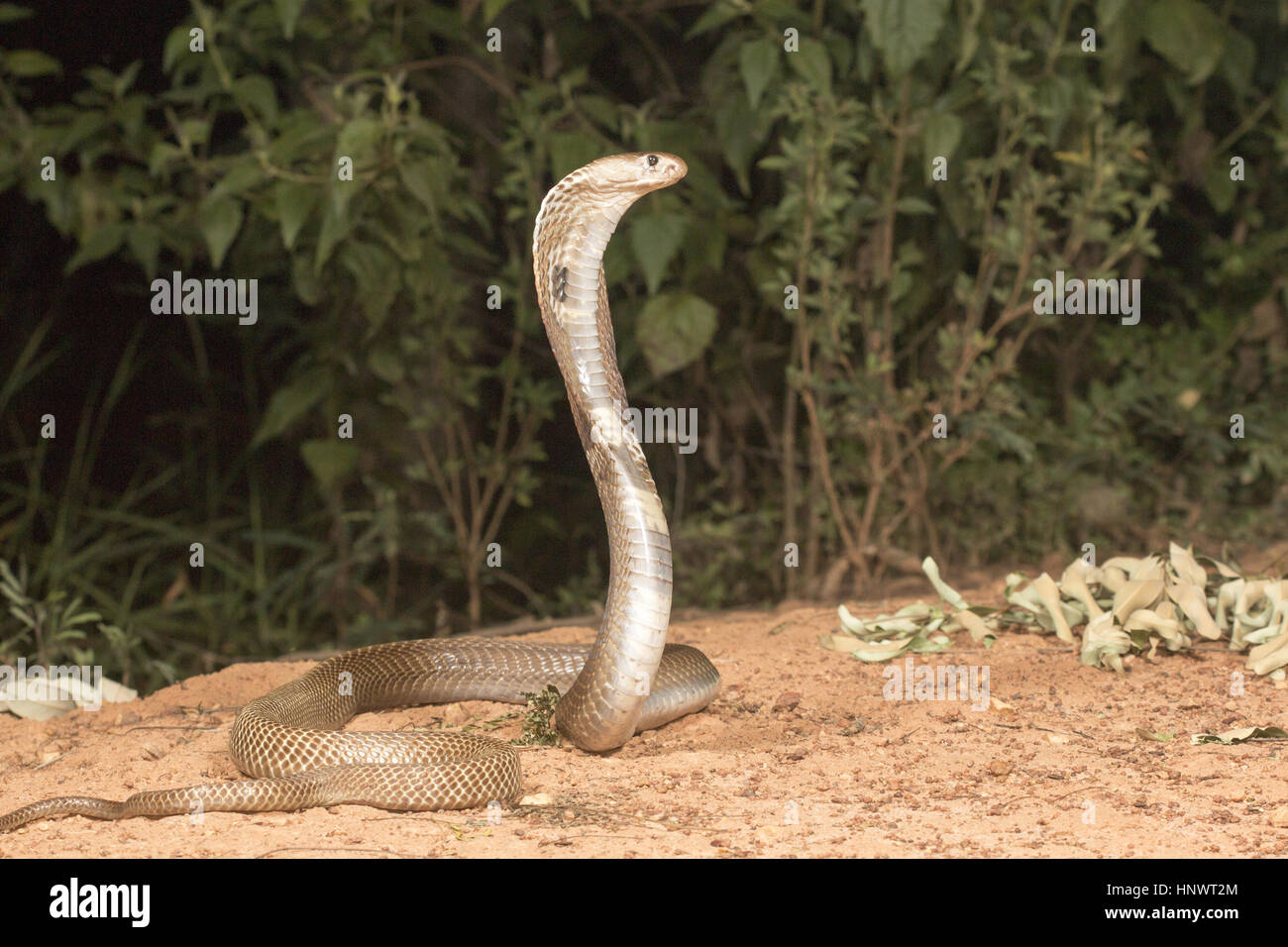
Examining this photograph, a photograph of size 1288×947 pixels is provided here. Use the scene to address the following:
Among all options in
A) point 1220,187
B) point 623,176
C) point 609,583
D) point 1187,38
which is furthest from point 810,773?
point 1220,187

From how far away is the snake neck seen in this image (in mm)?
3877

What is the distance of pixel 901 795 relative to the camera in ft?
11.6

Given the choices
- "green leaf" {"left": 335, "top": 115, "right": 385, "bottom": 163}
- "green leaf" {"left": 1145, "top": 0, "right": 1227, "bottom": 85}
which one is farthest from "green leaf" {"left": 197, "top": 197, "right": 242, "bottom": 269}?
"green leaf" {"left": 1145, "top": 0, "right": 1227, "bottom": 85}

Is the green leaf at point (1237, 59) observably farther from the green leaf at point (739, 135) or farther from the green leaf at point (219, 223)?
the green leaf at point (219, 223)

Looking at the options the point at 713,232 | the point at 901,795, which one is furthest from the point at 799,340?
the point at 901,795

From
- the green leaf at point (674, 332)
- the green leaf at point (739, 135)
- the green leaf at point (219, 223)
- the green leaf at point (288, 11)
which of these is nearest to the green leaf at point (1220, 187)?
the green leaf at point (739, 135)

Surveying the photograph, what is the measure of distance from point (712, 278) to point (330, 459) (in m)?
2.18

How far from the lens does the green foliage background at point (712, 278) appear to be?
20.2 feet

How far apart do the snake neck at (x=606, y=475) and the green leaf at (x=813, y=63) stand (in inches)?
88.1

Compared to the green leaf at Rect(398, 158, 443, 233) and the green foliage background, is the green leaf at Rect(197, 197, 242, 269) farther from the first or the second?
the green leaf at Rect(398, 158, 443, 233)

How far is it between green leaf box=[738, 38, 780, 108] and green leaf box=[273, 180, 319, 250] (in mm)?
1961

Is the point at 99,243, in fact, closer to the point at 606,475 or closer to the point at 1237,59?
the point at 606,475

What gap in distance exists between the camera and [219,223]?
5.87 m

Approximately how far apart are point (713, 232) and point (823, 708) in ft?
8.82
